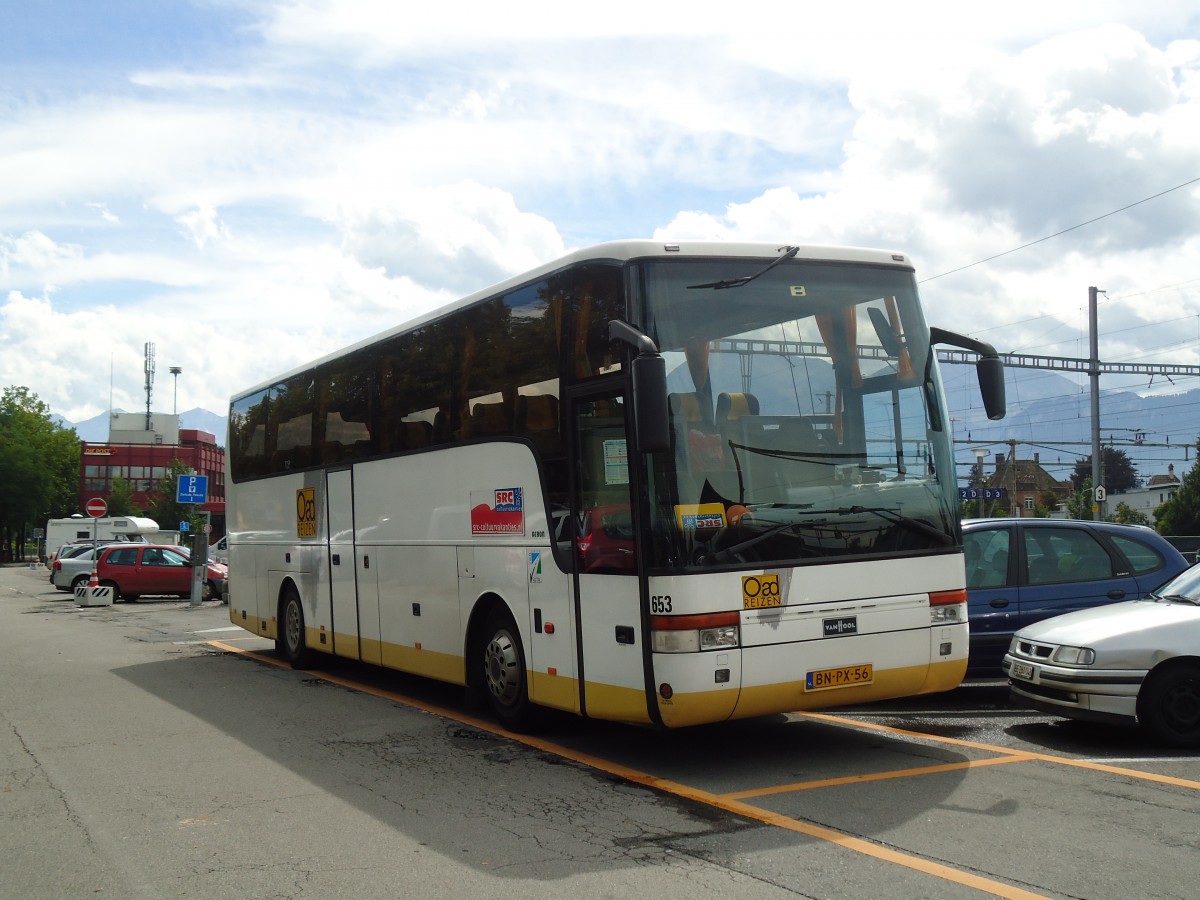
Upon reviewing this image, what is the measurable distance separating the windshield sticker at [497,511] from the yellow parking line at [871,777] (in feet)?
9.25

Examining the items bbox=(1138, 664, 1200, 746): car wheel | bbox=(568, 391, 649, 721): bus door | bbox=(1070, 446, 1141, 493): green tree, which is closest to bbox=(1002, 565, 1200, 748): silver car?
bbox=(1138, 664, 1200, 746): car wheel

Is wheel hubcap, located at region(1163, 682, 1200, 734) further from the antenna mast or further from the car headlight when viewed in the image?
the antenna mast

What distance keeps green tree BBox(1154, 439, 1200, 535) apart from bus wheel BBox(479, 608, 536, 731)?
66739 mm

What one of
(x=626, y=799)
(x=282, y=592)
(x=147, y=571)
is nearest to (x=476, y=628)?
(x=626, y=799)

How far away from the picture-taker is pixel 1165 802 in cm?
671

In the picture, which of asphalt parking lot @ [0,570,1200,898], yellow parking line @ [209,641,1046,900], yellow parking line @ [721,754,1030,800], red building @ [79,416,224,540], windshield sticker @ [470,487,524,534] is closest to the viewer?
yellow parking line @ [209,641,1046,900]

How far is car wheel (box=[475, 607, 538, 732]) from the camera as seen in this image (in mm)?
9258

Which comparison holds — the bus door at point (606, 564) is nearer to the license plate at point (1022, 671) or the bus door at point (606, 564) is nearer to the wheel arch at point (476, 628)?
the wheel arch at point (476, 628)

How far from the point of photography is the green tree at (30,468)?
93.6 m

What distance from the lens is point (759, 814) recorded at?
6.61m

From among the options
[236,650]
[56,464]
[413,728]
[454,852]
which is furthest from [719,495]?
[56,464]

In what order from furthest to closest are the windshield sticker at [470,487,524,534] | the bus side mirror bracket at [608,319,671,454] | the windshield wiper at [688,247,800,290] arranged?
the windshield sticker at [470,487,524,534], the windshield wiper at [688,247,800,290], the bus side mirror bracket at [608,319,671,454]

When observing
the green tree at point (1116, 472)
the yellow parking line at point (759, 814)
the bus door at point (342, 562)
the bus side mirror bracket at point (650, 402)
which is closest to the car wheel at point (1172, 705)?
the yellow parking line at point (759, 814)

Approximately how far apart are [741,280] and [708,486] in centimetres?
142
